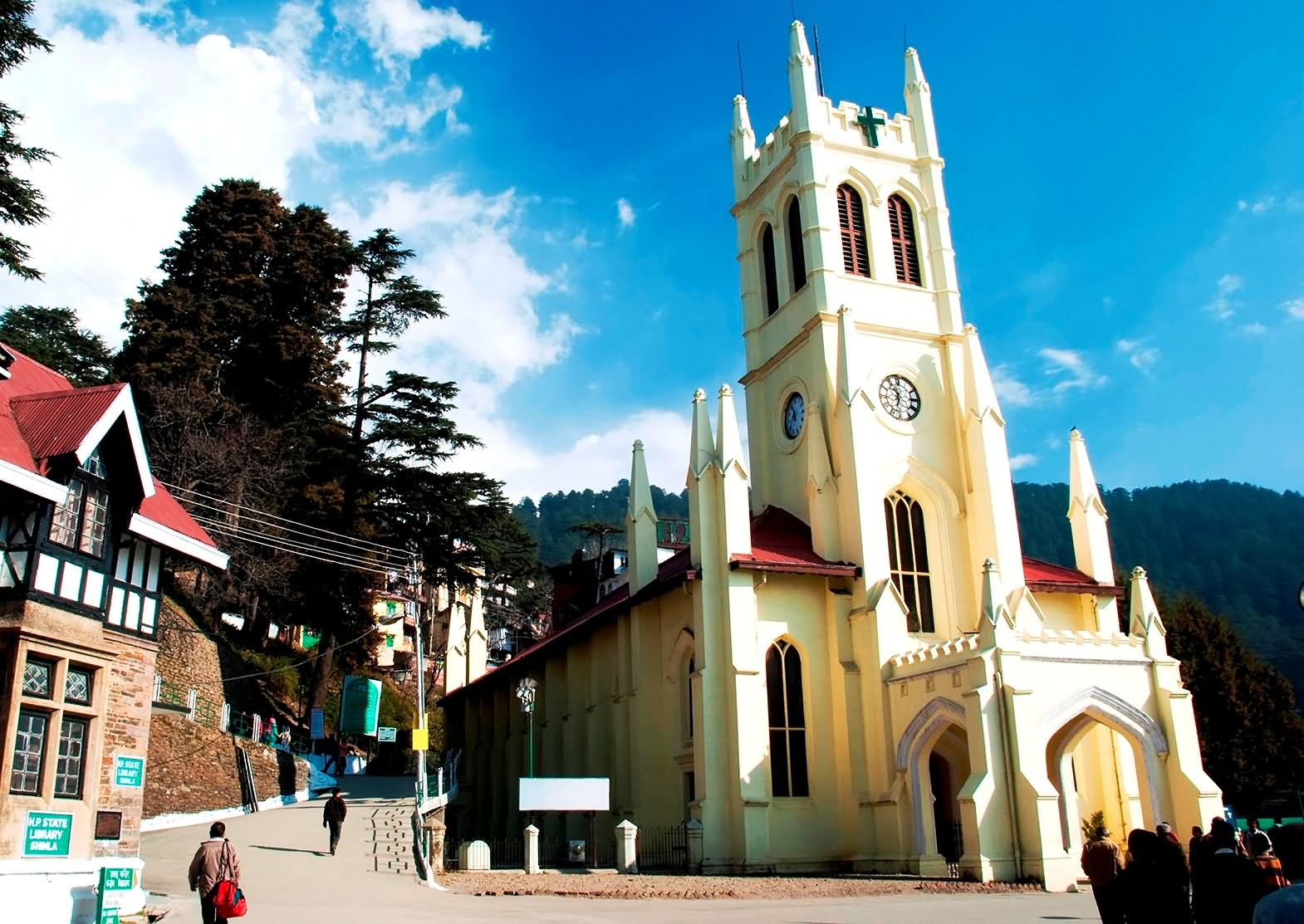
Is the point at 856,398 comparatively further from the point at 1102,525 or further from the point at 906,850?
the point at 906,850

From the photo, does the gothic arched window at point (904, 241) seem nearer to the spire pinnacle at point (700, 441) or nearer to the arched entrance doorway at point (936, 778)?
the spire pinnacle at point (700, 441)

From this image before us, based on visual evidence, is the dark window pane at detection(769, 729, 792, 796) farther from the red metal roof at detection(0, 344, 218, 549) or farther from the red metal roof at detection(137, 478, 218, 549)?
the red metal roof at detection(0, 344, 218, 549)

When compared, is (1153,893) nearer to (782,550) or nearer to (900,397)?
(782,550)

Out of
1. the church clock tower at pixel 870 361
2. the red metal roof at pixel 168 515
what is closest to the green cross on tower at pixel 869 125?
the church clock tower at pixel 870 361

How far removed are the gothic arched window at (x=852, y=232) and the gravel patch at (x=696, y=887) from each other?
19.1 m

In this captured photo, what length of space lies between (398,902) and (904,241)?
26.8 metres

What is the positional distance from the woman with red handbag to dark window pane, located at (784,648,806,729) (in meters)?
18.6

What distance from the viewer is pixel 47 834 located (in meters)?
15.9

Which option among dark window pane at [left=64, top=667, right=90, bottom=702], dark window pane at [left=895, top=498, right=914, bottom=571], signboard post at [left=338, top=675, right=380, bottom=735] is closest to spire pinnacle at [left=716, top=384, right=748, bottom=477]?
dark window pane at [left=895, top=498, right=914, bottom=571]

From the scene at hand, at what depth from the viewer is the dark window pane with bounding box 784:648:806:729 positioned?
29.0 meters

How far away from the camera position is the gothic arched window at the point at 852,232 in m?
35.5

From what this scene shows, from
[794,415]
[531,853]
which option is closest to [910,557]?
[794,415]

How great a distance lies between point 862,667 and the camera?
29.1 metres

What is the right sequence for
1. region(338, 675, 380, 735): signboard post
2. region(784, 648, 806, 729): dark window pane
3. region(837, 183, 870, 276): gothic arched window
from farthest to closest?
region(338, 675, 380, 735): signboard post → region(837, 183, 870, 276): gothic arched window → region(784, 648, 806, 729): dark window pane
